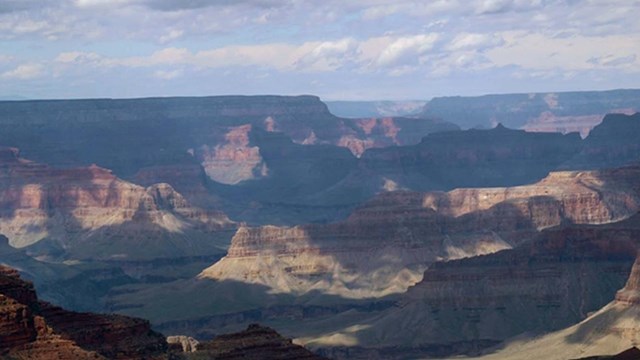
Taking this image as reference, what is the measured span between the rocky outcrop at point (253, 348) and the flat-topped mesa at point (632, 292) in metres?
56.5

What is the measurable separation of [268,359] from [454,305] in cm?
8182

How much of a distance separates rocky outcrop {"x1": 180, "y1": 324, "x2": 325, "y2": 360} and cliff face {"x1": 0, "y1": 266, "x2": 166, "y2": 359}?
4485 mm

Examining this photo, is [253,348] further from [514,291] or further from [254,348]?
[514,291]

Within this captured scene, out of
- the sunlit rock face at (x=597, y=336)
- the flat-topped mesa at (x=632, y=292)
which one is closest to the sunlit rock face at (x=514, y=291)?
the sunlit rock face at (x=597, y=336)

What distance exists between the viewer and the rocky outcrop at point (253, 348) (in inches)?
4250

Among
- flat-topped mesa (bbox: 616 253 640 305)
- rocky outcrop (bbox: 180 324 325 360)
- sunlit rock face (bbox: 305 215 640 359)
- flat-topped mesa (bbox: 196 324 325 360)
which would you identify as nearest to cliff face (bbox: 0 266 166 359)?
rocky outcrop (bbox: 180 324 325 360)

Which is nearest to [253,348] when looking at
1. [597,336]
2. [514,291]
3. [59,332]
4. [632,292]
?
[59,332]

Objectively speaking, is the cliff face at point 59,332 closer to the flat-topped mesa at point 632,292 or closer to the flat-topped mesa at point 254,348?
the flat-topped mesa at point 254,348

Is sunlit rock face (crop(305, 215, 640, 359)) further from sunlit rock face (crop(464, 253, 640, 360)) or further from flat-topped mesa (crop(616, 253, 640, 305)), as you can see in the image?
flat-topped mesa (crop(616, 253, 640, 305))

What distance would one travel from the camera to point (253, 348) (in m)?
110

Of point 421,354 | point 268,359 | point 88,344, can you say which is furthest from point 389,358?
point 88,344

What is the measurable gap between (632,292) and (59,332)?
79.1 metres

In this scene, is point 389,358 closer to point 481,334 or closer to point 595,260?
point 481,334

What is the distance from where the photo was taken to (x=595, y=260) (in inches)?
7480
